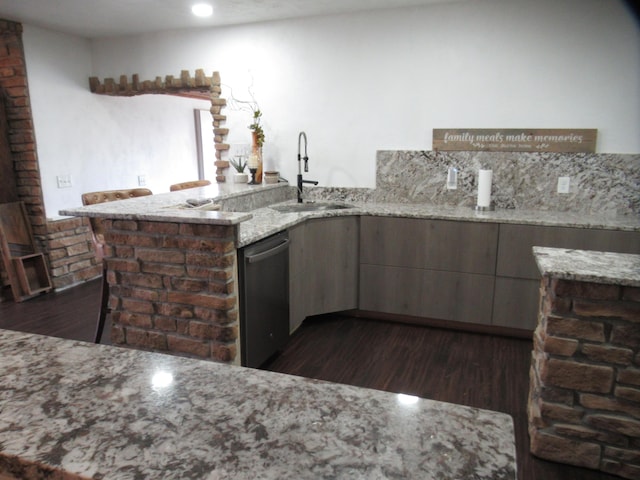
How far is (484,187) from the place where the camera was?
347cm

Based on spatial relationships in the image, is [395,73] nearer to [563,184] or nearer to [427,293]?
[563,184]

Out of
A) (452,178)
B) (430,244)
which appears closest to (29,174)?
(430,244)

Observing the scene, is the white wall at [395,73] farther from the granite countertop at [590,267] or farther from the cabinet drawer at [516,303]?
the granite countertop at [590,267]

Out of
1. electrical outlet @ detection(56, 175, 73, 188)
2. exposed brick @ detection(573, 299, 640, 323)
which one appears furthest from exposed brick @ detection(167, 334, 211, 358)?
electrical outlet @ detection(56, 175, 73, 188)

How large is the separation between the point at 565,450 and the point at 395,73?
2974mm

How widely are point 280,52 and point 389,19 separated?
3.32 ft

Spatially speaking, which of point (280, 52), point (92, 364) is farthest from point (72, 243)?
point (92, 364)

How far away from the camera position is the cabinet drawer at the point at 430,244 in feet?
10.6

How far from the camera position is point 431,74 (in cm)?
365

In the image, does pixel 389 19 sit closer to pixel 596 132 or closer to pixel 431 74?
pixel 431 74

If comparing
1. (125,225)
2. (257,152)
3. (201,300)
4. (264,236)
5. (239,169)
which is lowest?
(201,300)

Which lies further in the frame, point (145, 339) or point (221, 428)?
point (145, 339)

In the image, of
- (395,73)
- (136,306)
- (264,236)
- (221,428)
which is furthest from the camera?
(395,73)

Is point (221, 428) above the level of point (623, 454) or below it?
above
